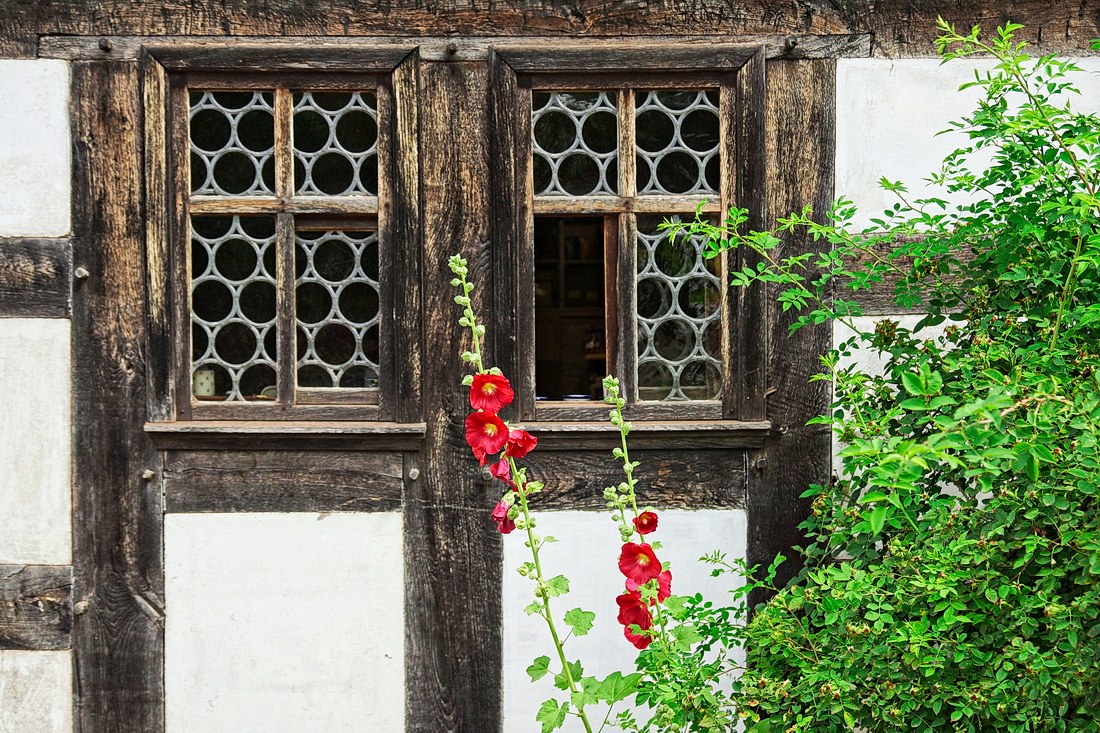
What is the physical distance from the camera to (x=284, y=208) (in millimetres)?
3123

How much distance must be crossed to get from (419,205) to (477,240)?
230 mm

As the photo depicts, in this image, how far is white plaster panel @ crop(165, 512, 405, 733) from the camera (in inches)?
121

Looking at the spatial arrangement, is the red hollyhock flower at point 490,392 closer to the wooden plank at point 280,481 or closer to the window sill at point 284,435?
the window sill at point 284,435

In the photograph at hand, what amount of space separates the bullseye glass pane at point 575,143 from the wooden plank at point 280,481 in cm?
115

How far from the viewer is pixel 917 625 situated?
7.06ft

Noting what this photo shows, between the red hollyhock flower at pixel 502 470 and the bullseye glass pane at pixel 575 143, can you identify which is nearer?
the red hollyhock flower at pixel 502 470

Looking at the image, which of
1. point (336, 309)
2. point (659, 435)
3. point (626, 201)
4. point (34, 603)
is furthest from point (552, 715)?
point (34, 603)

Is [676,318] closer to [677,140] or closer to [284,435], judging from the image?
[677,140]

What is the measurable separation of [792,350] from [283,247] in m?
1.80

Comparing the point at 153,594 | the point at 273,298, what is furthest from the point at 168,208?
the point at 153,594

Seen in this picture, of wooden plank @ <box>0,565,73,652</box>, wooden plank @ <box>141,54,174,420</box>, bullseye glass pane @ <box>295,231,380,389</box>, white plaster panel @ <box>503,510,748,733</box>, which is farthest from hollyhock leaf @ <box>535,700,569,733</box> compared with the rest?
wooden plank @ <box>0,565,73,652</box>

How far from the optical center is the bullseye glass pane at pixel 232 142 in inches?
123

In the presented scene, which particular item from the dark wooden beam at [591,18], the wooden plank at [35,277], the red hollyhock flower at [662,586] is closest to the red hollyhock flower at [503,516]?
the red hollyhock flower at [662,586]

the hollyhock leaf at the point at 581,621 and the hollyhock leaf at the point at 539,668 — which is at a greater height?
A: the hollyhock leaf at the point at 581,621
